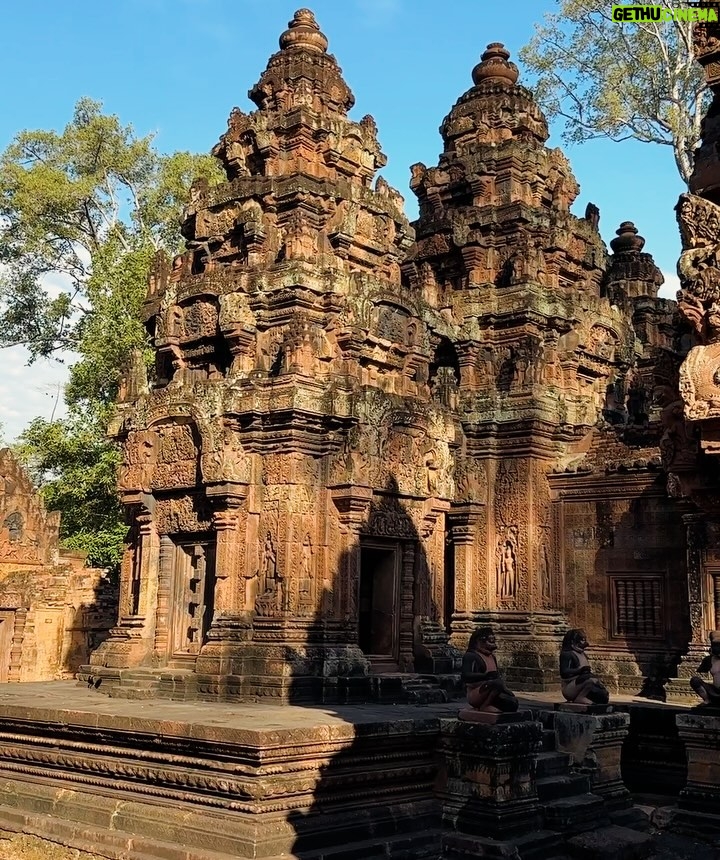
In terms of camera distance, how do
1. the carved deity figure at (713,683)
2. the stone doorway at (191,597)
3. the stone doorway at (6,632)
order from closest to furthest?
the carved deity figure at (713,683) → the stone doorway at (191,597) → the stone doorway at (6,632)

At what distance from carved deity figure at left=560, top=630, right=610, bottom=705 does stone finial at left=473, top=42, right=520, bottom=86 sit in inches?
550

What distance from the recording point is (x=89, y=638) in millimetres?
19984

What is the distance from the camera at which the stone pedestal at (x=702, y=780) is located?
716 cm

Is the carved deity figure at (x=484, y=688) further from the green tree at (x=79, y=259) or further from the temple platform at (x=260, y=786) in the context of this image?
the green tree at (x=79, y=259)

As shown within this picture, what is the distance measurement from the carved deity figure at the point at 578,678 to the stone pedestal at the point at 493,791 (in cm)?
211

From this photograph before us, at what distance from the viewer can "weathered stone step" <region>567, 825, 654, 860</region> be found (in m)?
8.26

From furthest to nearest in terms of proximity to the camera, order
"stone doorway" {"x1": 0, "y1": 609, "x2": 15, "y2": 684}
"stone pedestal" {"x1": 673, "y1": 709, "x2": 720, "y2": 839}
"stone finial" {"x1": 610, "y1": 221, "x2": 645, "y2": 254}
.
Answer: "stone finial" {"x1": 610, "y1": 221, "x2": 645, "y2": 254}, "stone doorway" {"x1": 0, "y1": 609, "x2": 15, "y2": 684}, "stone pedestal" {"x1": 673, "y1": 709, "x2": 720, "y2": 839}

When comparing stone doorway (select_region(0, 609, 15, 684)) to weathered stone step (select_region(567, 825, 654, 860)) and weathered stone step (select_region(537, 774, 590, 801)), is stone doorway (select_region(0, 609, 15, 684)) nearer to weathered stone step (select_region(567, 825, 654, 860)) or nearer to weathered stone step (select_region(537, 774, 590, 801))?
weathered stone step (select_region(537, 774, 590, 801))

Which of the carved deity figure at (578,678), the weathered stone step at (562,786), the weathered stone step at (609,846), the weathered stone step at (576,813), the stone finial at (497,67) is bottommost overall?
the weathered stone step at (609,846)

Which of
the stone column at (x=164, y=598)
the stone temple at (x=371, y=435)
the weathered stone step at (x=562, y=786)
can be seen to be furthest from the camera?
the stone column at (x=164, y=598)

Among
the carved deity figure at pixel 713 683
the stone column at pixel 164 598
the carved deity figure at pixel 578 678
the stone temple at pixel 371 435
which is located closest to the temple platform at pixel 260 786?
the carved deity figure at pixel 578 678

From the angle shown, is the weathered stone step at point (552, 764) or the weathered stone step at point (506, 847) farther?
the weathered stone step at point (552, 764)

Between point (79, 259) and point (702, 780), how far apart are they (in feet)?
83.7

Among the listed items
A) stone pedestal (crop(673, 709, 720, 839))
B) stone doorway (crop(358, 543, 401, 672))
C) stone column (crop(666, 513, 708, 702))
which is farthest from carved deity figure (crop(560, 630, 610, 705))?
stone column (crop(666, 513, 708, 702))
